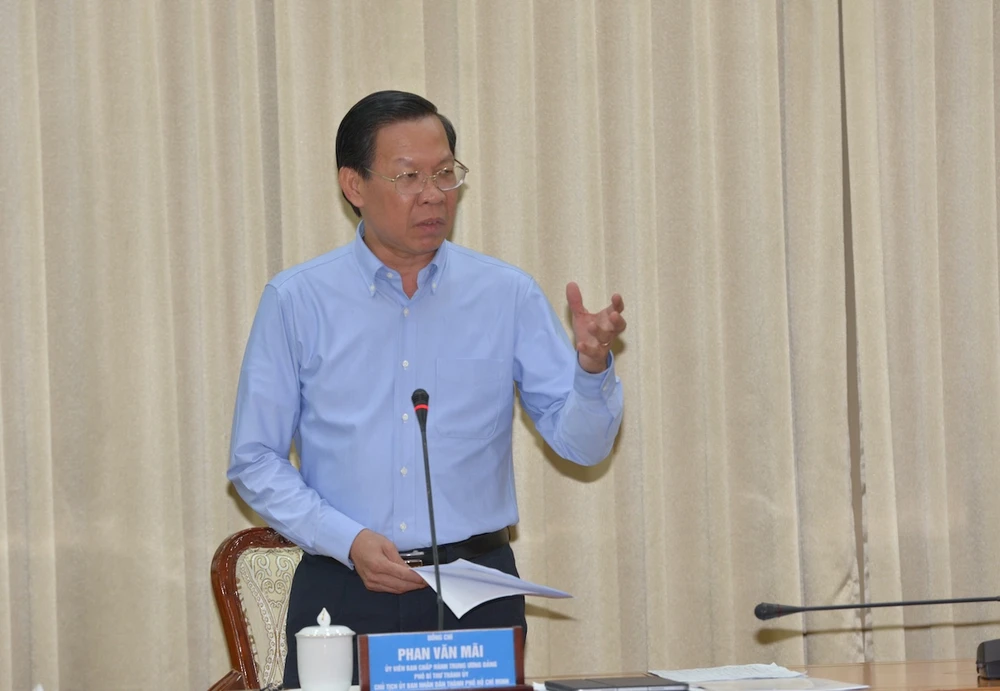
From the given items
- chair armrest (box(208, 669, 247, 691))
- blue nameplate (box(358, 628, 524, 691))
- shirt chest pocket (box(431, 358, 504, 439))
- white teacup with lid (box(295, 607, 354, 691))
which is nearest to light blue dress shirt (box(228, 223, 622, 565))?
shirt chest pocket (box(431, 358, 504, 439))

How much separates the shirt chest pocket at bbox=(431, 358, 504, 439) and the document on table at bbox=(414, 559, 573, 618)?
0.77 meters

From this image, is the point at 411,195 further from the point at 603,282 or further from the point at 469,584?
the point at 603,282

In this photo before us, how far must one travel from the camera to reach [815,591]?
3.85m

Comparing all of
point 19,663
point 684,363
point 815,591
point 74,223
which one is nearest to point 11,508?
point 19,663

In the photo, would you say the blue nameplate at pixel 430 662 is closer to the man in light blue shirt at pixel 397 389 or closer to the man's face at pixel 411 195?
the man in light blue shirt at pixel 397 389

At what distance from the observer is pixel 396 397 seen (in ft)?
9.03

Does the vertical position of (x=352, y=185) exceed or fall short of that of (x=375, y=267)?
it exceeds it

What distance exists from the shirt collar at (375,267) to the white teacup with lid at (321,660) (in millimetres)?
1088

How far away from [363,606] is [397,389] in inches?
19.8

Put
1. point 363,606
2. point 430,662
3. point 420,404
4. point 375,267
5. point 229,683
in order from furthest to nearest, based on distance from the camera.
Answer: point 375,267 < point 363,606 < point 229,683 < point 420,404 < point 430,662

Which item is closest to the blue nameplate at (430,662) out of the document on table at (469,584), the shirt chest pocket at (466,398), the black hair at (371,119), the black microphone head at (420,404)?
the document on table at (469,584)

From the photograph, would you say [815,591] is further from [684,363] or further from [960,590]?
[684,363]

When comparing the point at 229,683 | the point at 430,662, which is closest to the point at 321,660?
the point at 430,662

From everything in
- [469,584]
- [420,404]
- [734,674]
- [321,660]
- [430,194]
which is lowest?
[734,674]
